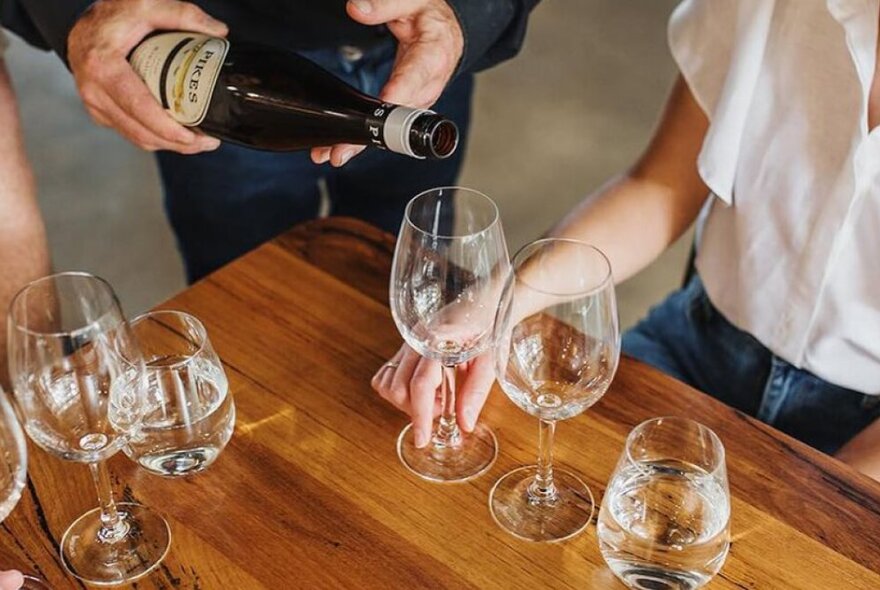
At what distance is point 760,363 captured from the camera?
46.3 inches

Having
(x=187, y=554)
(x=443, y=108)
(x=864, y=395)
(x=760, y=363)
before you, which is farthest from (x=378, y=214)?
(x=187, y=554)

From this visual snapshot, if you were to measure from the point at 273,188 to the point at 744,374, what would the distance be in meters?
0.72

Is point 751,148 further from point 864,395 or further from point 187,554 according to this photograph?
point 187,554

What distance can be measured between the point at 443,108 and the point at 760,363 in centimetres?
60

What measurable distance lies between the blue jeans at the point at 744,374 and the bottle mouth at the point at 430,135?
44 cm

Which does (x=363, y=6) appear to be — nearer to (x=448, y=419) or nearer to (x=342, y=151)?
(x=342, y=151)

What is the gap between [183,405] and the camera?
2.76 ft

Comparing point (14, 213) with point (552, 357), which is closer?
point (552, 357)

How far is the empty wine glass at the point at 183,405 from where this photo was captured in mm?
835

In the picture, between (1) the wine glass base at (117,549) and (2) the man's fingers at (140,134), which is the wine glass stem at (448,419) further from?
(2) the man's fingers at (140,134)

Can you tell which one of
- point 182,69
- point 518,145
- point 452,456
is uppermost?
point 182,69

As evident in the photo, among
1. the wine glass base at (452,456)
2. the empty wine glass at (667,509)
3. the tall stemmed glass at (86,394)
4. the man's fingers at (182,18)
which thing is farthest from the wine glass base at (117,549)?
the man's fingers at (182,18)

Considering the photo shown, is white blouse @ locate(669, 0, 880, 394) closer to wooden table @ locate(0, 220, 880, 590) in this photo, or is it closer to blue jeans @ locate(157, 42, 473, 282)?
wooden table @ locate(0, 220, 880, 590)

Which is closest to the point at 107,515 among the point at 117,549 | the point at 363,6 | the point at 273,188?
the point at 117,549
